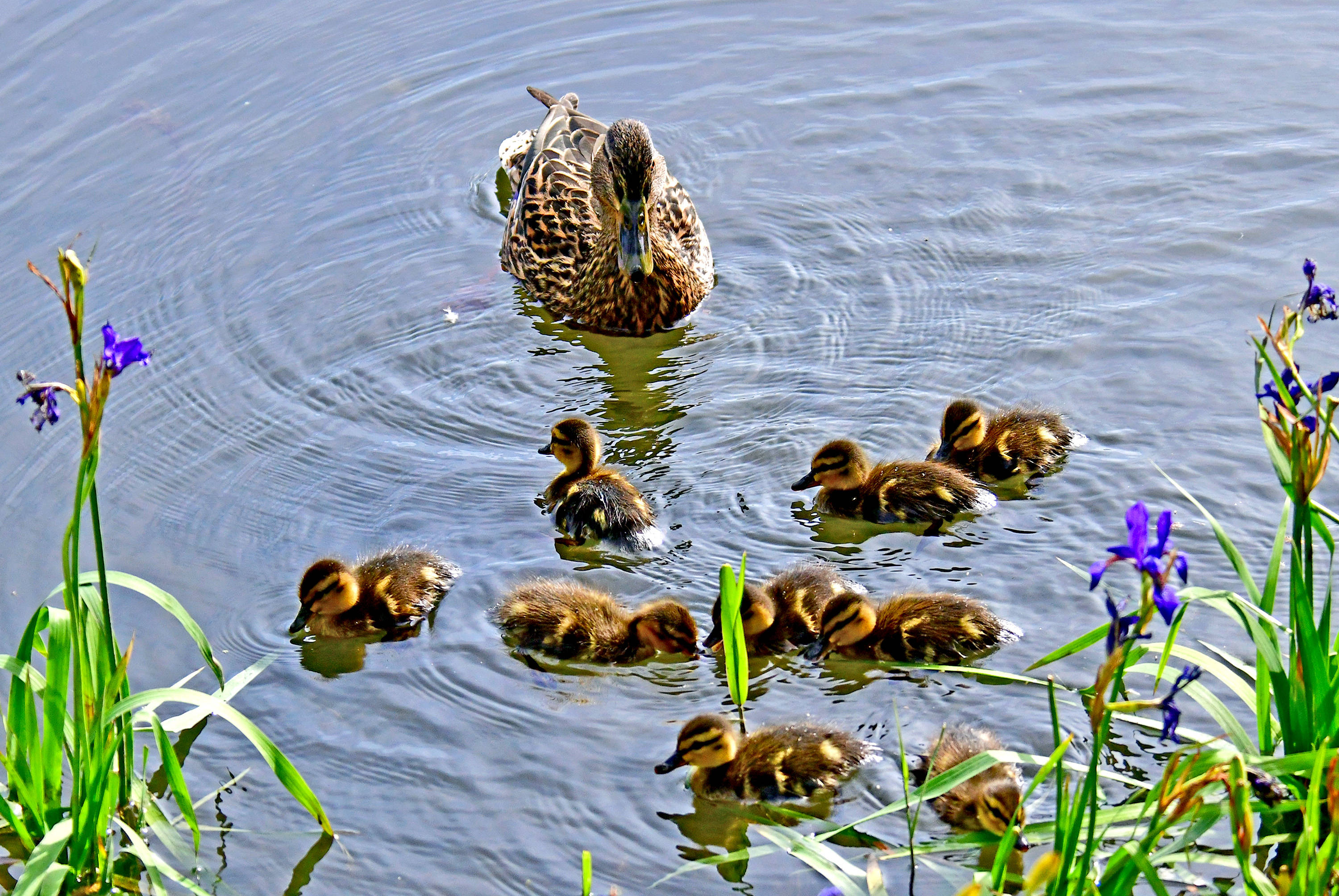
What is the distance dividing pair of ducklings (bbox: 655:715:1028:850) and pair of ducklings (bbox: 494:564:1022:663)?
14.9 inches

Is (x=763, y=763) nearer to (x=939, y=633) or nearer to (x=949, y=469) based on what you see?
(x=939, y=633)

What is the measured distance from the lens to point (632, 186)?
5.72 metres

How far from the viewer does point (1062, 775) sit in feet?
7.54

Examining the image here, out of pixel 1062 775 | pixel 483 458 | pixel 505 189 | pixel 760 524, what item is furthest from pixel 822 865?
pixel 505 189

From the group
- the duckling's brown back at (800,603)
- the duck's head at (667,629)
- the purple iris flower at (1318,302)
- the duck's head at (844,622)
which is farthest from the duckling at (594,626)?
the purple iris flower at (1318,302)

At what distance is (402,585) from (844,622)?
129 centimetres

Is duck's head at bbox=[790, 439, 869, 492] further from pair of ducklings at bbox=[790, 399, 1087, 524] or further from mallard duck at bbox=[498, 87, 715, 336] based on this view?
mallard duck at bbox=[498, 87, 715, 336]

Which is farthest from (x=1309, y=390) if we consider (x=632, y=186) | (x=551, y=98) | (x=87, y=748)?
(x=551, y=98)

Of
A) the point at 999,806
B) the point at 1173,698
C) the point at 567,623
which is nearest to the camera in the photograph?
the point at 1173,698

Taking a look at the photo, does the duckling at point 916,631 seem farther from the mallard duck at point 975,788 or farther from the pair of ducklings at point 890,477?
the pair of ducklings at point 890,477

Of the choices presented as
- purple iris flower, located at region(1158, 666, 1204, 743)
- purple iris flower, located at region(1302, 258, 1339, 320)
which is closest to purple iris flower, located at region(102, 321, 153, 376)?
purple iris flower, located at region(1158, 666, 1204, 743)

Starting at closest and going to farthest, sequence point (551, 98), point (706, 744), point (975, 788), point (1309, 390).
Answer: point (1309, 390), point (975, 788), point (706, 744), point (551, 98)

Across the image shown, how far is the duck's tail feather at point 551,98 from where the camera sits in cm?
691

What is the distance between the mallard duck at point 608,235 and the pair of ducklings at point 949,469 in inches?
55.2
